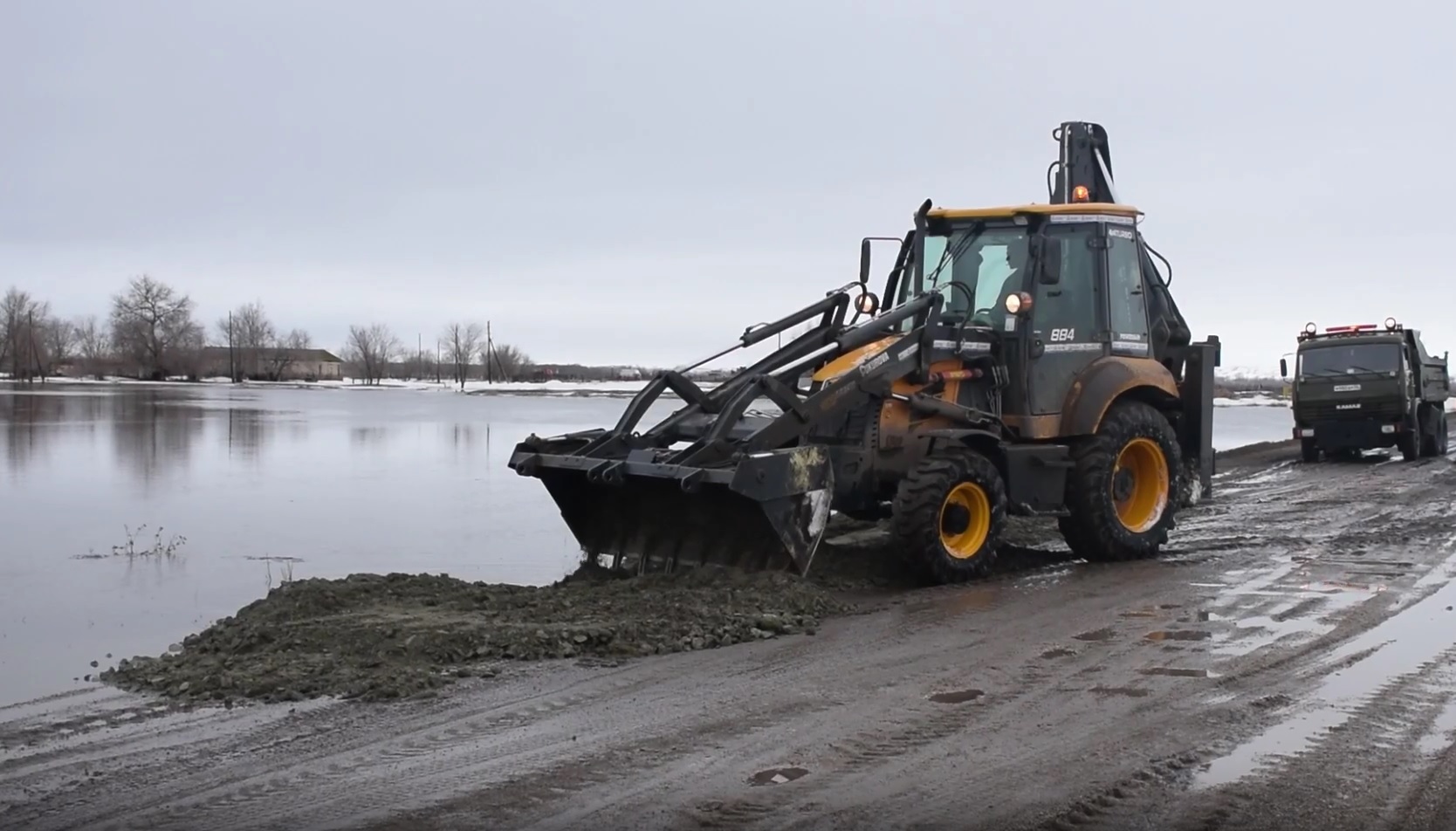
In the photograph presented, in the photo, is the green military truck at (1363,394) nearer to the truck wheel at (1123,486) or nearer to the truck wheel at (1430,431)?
the truck wheel at (1430,431)

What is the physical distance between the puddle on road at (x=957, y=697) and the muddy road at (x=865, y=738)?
0.08ft

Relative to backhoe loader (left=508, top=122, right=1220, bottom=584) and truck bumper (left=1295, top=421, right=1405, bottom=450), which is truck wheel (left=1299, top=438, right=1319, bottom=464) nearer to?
truck bumper (left=1295, top=421, right=1405, bottom=450)

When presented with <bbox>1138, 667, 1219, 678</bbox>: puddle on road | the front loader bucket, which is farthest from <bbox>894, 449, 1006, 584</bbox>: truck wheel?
<bbox>1138, 667, 1219, 678</bbox>: puddle on road

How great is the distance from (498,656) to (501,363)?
102 metres

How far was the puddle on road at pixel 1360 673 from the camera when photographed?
5.44m

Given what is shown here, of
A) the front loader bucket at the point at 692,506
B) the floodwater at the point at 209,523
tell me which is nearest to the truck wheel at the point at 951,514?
the front loader bucket at the point at 692,506

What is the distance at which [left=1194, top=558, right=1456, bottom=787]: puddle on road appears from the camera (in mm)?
5438

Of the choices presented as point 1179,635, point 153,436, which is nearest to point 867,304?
point 1179,635

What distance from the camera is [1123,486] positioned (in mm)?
11312

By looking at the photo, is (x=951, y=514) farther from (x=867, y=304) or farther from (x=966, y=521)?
(x=867, y=304)

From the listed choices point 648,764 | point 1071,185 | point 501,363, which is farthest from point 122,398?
point 501,363

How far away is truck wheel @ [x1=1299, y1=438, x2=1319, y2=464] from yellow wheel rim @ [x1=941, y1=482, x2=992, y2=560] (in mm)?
→ 14384

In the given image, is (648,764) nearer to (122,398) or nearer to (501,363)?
(122,398)

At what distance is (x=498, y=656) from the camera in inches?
282
